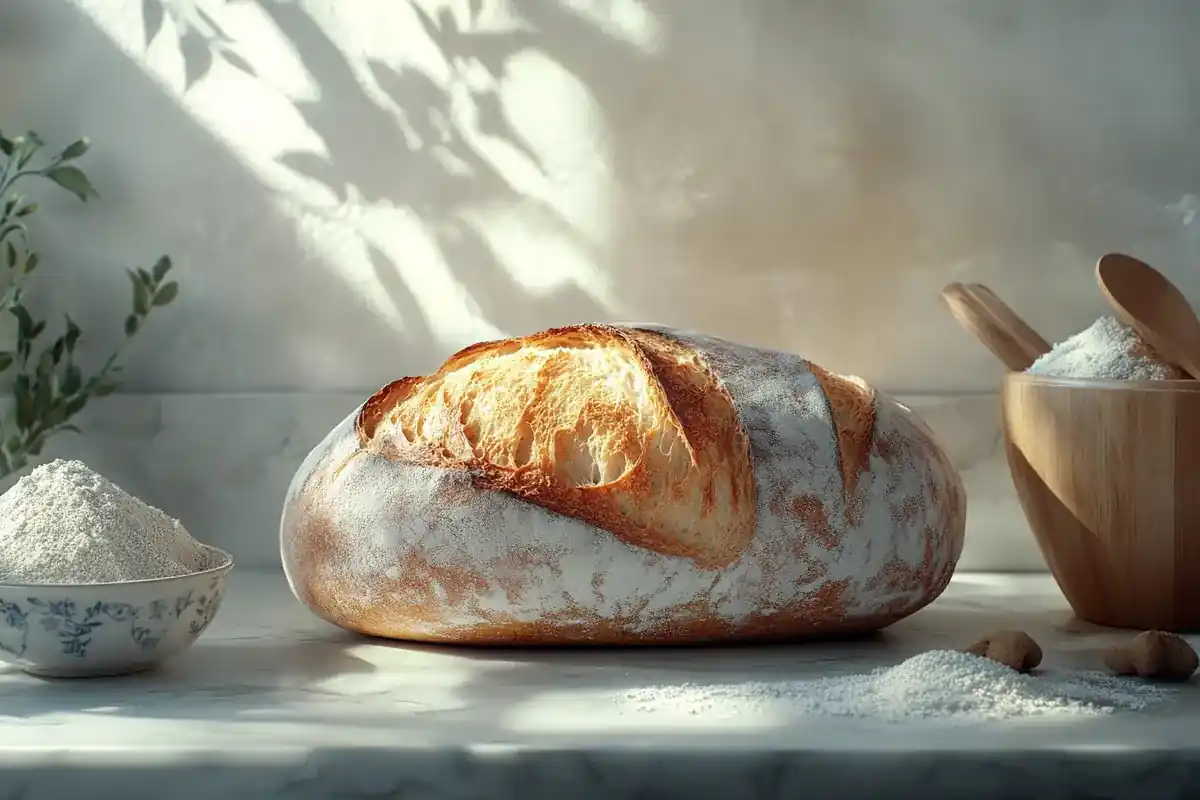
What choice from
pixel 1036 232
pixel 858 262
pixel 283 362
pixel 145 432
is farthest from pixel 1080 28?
pixel 145 432

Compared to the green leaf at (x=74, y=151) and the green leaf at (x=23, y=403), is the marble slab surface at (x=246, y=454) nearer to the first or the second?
the green leaf at (x=23, y=403)

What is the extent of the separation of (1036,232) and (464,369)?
71 centimetres

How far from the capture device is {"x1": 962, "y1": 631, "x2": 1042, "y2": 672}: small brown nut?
3.24ft

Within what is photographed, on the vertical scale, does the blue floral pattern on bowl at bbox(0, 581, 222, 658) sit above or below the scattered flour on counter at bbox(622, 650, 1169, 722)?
above

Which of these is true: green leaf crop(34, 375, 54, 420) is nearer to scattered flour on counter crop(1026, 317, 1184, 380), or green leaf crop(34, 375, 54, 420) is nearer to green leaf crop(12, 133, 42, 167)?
green leaf crop(12, 133, 42, 167)

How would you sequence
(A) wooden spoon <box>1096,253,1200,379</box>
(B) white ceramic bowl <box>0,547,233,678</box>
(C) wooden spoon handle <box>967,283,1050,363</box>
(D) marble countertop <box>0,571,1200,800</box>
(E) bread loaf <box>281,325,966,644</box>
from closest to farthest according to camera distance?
(D) marble countertop <box>0,571,1200,800</box>, (B) white ceramic bowl <box>0,547,233,678</box>, (E) bread loaf <box>281,325,966,644</box>, (A) wooden spoon <box>1096,253,1200,379</box>, (C) wooden spoon handle <box>967,283,1050,363</box>

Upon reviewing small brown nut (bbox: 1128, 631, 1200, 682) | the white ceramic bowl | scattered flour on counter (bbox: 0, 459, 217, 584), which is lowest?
small brown nut (bbox: 1128, 631, 1200, 682)

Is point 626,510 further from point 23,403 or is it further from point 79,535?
point 23,403

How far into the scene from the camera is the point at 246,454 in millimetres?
1511

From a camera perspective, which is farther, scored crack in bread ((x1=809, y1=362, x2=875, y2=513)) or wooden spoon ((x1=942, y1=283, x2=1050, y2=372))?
wooden spoon ((x1=942, y1=283, x2=1050, y2=372))

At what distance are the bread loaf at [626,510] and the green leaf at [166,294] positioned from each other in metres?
0.40

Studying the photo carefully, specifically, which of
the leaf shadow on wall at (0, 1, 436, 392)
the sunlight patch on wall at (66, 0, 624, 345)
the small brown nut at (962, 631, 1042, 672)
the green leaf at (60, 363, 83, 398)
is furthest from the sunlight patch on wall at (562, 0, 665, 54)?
the small brown nut at (962, 631, 1042, 672)

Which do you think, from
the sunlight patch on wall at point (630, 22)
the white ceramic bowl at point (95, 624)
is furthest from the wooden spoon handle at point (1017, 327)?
the white ceramic bowl at point (95, 624)

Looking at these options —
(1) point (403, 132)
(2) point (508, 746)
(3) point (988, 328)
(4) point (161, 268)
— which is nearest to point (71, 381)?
(4) point (161, 268)
